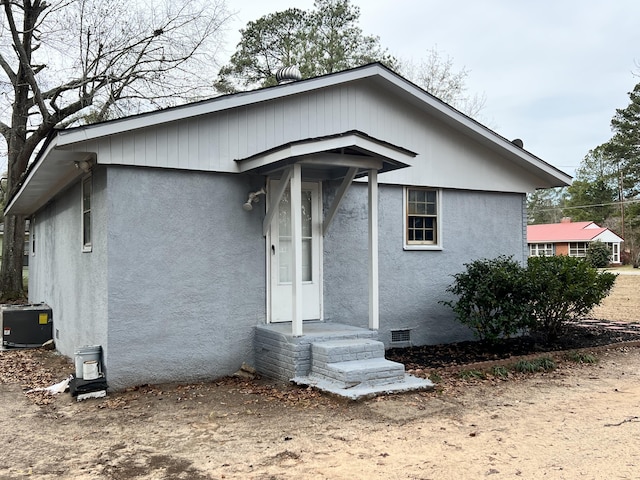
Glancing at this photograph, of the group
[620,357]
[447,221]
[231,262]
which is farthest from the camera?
[447,221]

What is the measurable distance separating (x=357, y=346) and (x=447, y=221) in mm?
3659

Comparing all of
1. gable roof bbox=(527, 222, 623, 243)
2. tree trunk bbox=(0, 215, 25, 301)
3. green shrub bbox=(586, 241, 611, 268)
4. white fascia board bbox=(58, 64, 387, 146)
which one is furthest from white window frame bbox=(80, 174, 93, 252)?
gable roof bbox=(527, 222, 623, 243)

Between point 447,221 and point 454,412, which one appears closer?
→ point 454,412

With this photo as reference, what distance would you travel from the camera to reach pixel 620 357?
9.08 meters

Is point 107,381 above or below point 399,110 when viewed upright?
below

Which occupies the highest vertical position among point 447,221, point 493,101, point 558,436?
point 493,101

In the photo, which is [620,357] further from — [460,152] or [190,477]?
[190,477]

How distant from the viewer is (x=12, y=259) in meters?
19.8

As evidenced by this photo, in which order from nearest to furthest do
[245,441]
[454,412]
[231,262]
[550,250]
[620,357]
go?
[245,441] → [454,412] → [231,262] → [620,357] → [550,250]

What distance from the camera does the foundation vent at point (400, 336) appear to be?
9.30m

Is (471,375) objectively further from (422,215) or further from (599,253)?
(599,253)

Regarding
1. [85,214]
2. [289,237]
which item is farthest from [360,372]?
[85,214]

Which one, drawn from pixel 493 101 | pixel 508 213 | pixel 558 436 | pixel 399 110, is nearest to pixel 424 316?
pixel 508 213

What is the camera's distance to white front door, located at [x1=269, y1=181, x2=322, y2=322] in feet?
26.5
